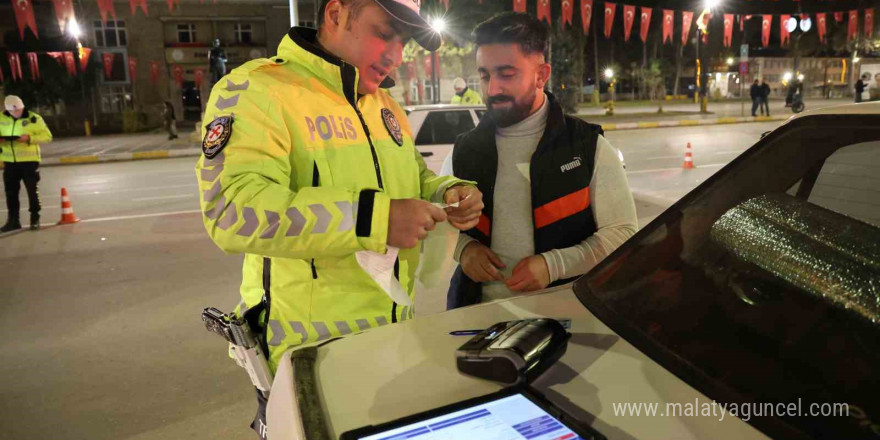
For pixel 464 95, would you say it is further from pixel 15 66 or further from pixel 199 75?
pixel 15 66

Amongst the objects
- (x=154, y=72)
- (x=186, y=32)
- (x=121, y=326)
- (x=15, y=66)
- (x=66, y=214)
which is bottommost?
(x=121, y=326)

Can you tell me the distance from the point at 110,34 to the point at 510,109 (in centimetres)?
4174

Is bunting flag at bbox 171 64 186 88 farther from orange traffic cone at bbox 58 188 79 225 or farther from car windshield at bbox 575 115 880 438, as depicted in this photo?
car windshield at bbox 575 115 880 438

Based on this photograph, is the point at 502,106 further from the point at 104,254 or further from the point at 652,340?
the point at 104,254

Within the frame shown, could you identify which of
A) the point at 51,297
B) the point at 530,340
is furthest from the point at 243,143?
the point at 51,297

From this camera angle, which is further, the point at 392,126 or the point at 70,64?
the point at 70,64

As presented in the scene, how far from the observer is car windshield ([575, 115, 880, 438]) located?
3.60 feet

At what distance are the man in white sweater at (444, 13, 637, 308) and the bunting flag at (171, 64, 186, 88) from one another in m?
38.3

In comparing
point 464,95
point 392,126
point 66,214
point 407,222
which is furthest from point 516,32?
point 464,95

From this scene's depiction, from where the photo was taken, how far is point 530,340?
121cm

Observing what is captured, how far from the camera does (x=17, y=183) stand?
28.2 feet

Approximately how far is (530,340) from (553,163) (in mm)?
1087

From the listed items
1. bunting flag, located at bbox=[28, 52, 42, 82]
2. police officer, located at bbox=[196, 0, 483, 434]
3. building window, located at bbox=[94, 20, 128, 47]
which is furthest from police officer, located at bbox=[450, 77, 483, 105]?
building window, located at bbox=[94, 20, 128, 47]

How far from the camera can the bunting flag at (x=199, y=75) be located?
120 ft
